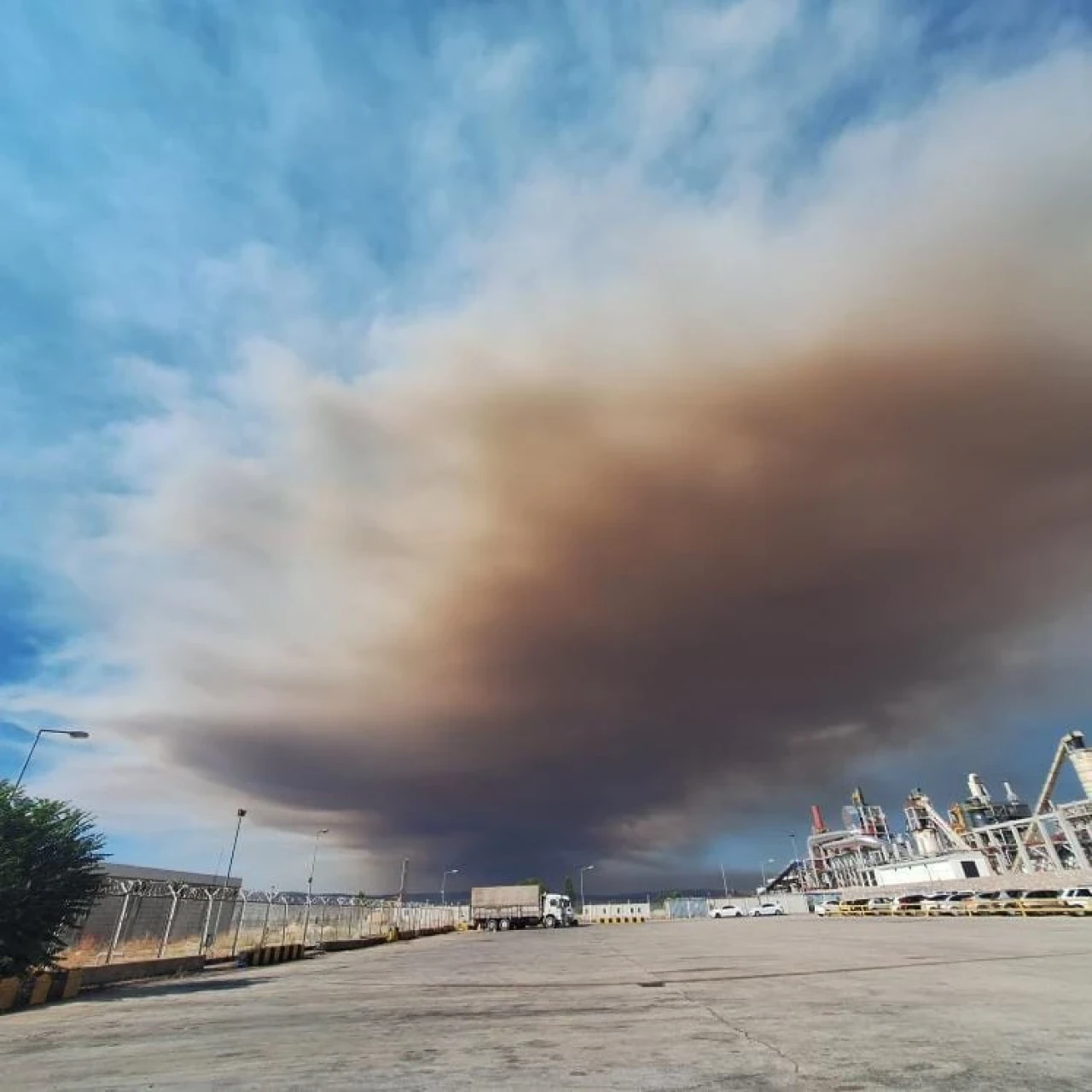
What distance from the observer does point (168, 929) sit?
2955 centimetres

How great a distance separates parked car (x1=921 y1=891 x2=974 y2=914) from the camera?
167 feet

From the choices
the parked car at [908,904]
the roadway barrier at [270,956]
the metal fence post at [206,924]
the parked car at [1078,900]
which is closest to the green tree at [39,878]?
the metal fence post at [206,924]

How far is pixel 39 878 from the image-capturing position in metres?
22.0

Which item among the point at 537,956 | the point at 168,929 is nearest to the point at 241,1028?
the point at 168,929

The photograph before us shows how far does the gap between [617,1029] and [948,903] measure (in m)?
56.9

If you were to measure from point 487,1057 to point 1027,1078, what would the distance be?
7.18m

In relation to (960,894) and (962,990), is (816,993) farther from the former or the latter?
(960,894)

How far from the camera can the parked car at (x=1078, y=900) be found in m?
38.7

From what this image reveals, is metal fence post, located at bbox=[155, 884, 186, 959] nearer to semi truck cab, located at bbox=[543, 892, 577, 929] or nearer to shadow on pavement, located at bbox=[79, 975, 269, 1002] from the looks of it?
shadow on pavement, located at bbox=[79, 975, 269, 1002]

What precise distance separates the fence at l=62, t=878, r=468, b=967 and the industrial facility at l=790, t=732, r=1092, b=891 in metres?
59.9

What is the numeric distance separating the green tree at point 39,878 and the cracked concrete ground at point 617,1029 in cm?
271

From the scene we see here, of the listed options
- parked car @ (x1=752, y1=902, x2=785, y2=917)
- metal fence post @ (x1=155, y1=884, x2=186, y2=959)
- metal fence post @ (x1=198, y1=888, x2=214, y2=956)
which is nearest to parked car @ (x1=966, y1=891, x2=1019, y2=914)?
parked car @ (x1=752, y1=902, x2=785, y2=917)

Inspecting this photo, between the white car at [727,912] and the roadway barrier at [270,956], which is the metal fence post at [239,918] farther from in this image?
the white car at [727,912]

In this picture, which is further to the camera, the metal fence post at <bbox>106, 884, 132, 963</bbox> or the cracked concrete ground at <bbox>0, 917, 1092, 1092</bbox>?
the metal fence post at <bbox>106, 884, 132, 963</bbox>
